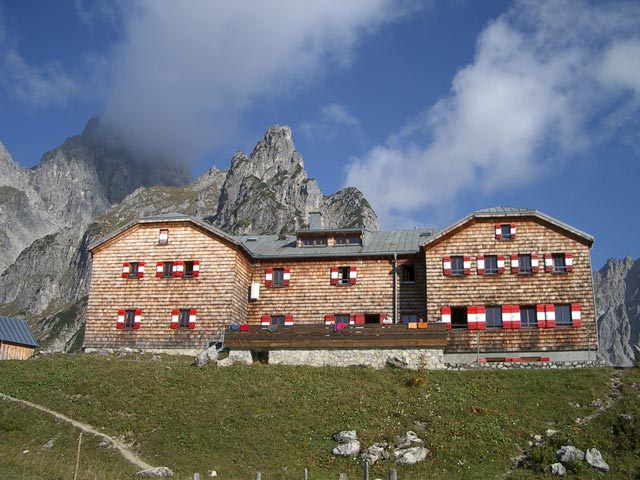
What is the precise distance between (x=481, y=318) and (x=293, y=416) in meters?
16.5

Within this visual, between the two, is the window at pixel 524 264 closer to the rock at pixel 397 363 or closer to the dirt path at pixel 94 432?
the rock at pixel 397 363

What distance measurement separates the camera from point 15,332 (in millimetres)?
49719

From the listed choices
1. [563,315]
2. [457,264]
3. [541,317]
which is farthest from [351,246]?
[563,315]

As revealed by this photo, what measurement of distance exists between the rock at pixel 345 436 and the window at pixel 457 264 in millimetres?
18150

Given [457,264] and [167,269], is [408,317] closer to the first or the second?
[457,264]

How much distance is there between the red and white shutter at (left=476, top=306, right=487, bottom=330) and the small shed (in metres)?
30.7

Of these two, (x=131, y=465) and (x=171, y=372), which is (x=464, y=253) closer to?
(x=171, y=372)

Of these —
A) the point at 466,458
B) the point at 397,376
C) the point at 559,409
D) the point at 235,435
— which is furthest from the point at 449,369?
the point at 235,435

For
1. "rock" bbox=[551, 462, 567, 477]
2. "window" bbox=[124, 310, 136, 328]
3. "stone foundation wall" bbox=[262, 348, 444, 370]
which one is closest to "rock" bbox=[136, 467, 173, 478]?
"rock" bbox=[551, 462, 567, 477]

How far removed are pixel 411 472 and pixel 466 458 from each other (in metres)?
2.40

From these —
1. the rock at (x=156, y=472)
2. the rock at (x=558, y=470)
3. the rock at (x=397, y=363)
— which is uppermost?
the rock at (x=397, y=363)

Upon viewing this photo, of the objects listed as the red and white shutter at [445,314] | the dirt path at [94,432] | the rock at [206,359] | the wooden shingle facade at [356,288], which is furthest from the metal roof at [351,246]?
the dirt path at [94,432]

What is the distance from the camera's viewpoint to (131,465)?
26.5 m

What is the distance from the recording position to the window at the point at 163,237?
4894 centimetres
